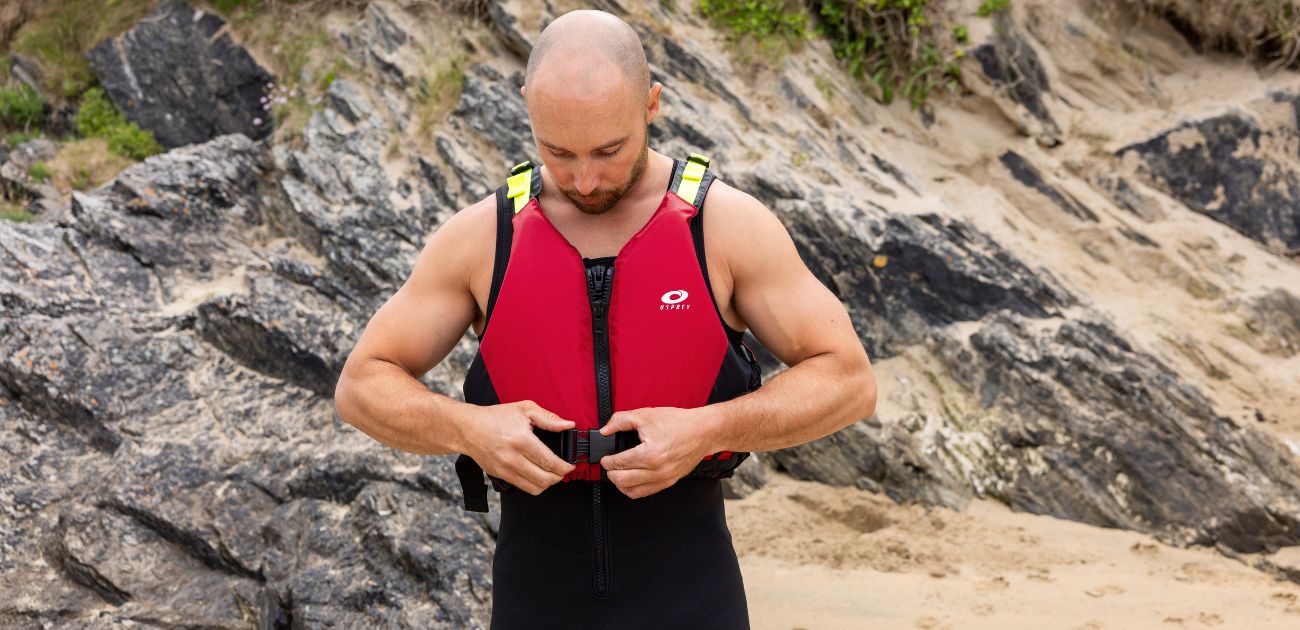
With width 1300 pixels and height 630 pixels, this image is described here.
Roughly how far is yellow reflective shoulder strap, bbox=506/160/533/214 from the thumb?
50cm

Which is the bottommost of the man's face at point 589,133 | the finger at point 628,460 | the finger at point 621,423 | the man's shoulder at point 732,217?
the finger at point 628,460

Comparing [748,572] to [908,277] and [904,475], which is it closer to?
[904,475]

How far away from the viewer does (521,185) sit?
7.96 feet

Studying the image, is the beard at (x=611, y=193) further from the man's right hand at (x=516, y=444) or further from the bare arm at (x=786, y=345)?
the man's right hand at (x=516, y=444)

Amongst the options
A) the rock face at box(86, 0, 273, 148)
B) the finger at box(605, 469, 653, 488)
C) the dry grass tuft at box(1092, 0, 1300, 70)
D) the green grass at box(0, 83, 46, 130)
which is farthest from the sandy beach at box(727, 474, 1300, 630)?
the green grass at box(0, 83, 46, 130)

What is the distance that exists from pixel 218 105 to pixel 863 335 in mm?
4272

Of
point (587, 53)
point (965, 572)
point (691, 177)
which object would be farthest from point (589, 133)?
point (965, 572)

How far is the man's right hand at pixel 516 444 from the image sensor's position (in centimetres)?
205

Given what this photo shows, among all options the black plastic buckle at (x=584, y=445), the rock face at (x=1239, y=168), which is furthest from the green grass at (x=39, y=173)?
the rock face at (x=1239, y=168)

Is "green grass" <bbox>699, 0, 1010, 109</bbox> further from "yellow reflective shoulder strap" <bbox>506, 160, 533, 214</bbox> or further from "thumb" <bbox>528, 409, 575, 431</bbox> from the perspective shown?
"thumb" <bbox>528, 409, 575, 431</bbox>

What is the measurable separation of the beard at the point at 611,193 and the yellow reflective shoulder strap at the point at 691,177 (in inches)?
3.6

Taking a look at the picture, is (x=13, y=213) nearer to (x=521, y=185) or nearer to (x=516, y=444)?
(x=521, y=185)

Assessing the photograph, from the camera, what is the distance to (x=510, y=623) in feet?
8.13

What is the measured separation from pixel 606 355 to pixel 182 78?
565cm
